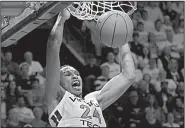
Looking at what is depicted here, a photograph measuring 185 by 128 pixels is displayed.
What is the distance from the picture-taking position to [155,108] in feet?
24.6

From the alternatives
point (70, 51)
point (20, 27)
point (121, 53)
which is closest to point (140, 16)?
point (70, 51)

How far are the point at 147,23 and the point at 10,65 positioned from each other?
215 centimetres

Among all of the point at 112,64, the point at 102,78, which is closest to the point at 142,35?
the point at 112,64

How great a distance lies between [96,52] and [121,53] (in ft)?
11.1

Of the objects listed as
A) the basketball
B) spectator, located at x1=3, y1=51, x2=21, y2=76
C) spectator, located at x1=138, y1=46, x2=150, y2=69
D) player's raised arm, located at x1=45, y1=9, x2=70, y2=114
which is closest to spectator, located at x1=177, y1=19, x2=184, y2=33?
spectator, located at x1=138, y1=46, x2=150, y2=69

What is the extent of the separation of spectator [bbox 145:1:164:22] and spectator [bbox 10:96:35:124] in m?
2.44

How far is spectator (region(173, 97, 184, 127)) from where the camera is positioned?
759 cm

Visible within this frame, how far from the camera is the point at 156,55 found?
26.1ft

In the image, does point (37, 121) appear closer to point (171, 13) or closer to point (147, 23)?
point (147, 23)

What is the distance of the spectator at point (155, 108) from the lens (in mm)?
7438

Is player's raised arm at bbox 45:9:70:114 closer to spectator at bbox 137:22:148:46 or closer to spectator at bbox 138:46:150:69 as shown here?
spectator at bbox 138:46:150:69

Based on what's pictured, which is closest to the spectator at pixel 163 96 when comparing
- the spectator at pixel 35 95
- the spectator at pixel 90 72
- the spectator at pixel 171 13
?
the spectator at pixel 90 72

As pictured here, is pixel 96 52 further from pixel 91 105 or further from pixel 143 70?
pixel 91 105

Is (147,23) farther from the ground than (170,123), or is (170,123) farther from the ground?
(147,23)
